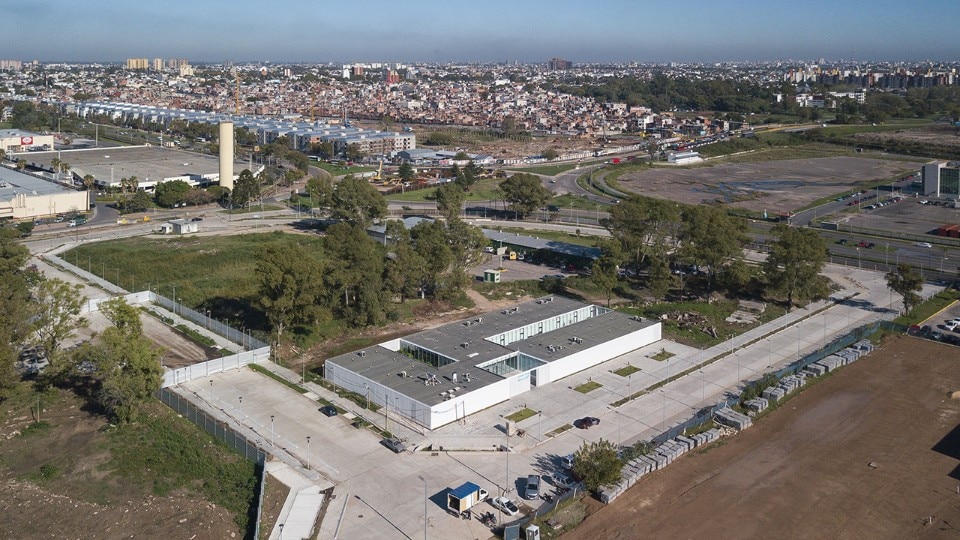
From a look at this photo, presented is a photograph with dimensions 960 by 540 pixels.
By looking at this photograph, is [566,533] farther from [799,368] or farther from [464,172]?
[464,172]

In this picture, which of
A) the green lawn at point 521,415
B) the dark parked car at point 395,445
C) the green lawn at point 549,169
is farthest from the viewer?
the green lawn at point 549,169

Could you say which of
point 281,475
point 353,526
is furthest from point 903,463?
point 281,475

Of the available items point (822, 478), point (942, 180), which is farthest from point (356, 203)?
point (942, 180)

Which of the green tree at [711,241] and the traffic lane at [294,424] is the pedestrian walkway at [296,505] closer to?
the traffic lane at [294,424]

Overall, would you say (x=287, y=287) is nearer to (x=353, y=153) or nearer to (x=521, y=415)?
(x=521, y=415)

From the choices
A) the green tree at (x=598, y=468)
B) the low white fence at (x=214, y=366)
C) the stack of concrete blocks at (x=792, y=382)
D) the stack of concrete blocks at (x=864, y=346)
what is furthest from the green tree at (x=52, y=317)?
the stack of concrete blocks at (x=864, y=346)
